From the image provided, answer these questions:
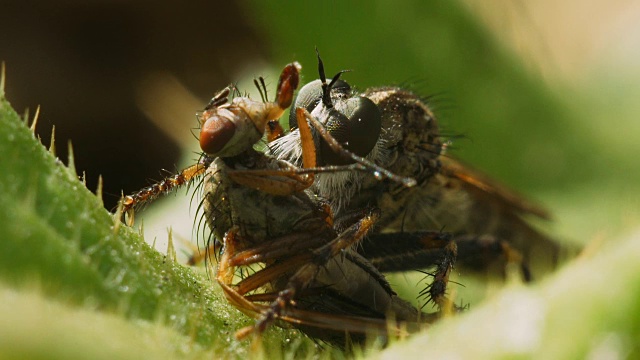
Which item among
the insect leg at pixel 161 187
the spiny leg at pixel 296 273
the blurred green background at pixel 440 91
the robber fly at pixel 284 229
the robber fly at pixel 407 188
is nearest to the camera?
the spiny leg at pixel 296 273

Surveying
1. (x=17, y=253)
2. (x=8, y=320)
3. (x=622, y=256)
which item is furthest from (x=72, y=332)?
(x=622, y=256)

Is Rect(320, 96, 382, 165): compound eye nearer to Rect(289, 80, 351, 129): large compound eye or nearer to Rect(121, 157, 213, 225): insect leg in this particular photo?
Rect(289, 80, 351, 129): large compound eye

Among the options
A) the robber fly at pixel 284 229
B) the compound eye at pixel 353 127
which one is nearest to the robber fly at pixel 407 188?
the compound eye at pixel 353 127

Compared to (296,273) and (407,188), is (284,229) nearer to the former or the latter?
(296,273)

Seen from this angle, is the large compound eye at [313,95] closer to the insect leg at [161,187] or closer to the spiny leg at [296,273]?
the insect leg at [161,187]

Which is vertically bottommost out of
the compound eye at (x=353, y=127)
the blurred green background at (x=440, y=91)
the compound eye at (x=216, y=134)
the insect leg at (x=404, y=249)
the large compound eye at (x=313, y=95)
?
the compound eye at (x=216, y=134)

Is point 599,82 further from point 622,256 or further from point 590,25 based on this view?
point 622,256

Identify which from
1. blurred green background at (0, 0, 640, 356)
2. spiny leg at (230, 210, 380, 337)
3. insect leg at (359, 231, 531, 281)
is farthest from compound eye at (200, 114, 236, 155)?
blurred green background at (0, 0, 640, 356)
